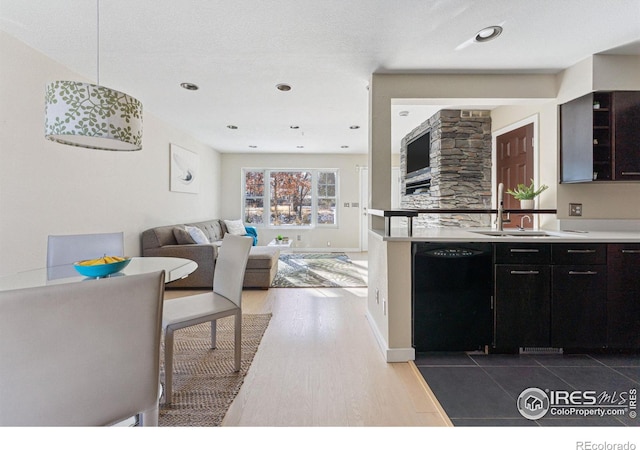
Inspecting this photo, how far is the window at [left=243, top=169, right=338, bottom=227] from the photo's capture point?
7664mm

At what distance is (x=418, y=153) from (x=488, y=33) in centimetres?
268

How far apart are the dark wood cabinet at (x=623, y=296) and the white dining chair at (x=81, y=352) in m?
3.02

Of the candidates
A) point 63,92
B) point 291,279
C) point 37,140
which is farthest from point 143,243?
point 63,92

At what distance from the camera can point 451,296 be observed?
2336mm

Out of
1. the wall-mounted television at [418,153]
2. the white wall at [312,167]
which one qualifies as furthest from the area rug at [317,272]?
the wall-mounted television at [418,153]

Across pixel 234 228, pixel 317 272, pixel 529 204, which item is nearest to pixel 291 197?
pixel 234 228

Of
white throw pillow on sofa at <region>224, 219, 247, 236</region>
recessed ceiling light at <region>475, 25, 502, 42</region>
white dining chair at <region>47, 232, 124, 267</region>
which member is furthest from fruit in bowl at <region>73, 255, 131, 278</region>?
white throw pillow on sofa at <region>224, 219, 247, 236</region>

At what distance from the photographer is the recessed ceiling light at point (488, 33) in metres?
2.19

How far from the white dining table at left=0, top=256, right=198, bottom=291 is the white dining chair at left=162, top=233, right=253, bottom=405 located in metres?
0.29

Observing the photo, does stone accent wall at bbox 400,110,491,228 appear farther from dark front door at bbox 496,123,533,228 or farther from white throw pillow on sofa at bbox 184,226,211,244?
white throw pillow on sofa at bbox 184,226,211,244

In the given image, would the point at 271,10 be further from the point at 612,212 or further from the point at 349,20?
the point at 612,212

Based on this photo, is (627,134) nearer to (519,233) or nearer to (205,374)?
(519,233)

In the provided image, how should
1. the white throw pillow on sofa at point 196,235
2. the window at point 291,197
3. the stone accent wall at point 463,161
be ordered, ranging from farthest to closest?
the window at point 291,197, the white throw pillow on sofa at point 196,235, the stone accent wall at point 463,161

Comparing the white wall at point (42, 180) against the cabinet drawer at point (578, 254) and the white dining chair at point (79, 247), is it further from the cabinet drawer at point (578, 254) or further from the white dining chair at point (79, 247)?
the cabinet drawer at point (578, 254)
